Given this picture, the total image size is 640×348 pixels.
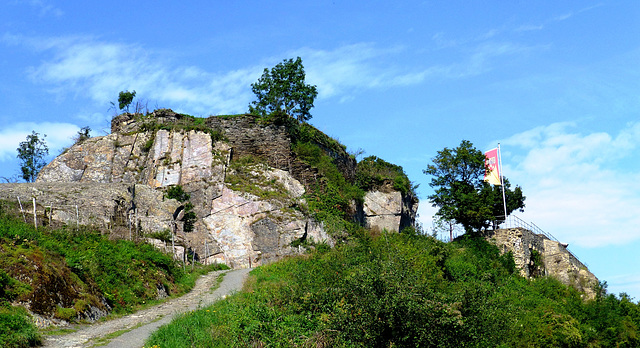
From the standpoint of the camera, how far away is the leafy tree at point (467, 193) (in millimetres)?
42656

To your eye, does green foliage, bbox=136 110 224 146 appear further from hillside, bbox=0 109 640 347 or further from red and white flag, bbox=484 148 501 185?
red and white flag, bbox=484 148 501 185

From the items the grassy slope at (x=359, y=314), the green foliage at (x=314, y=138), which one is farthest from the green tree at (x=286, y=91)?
the grassy slope at (x=359, y=314)

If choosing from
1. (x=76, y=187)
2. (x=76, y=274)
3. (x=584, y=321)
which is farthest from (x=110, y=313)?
(x=584, y=321)

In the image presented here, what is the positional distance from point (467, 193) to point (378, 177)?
7392 mm

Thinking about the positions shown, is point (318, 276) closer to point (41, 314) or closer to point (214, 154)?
point (41, 314)

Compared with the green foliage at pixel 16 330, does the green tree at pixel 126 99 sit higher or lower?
higher

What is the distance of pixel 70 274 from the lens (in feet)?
71.9

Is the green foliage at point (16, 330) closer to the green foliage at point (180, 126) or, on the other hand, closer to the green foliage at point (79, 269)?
the green foliage at point (79, 269)

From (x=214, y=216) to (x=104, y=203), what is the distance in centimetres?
700

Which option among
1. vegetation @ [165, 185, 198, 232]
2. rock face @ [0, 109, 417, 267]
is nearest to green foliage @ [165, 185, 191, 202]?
vegetation @ [165, 185, 198, 232]

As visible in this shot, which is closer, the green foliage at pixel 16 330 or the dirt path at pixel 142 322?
the green foliage at pixel 16 330

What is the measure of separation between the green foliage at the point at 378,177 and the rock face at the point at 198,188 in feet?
2.67

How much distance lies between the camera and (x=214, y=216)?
37281 millimetres

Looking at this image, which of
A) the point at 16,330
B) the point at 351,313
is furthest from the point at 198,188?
the point at 16,330
